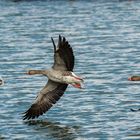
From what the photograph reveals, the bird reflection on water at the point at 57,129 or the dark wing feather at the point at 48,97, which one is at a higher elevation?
the dark wing feather at the point at 48,97

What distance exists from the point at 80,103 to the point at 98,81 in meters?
3.99

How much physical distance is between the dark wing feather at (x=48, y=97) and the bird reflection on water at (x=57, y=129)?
602 mm

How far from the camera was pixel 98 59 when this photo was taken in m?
35.3

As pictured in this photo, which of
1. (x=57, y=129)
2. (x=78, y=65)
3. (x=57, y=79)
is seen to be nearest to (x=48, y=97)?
(x=57, y=79)

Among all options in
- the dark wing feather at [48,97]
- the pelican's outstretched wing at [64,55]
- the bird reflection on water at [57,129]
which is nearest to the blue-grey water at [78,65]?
the bird reflection on water at [57,129]

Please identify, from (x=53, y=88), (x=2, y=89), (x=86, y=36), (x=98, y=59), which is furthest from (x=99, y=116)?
(x=86, y=36)

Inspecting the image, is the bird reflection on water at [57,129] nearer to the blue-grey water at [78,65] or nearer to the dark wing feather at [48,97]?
the blue-grey water at [78,65]

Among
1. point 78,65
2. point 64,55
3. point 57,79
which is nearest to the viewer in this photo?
point 64,55

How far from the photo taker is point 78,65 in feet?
112

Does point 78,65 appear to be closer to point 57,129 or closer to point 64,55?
point 64,55

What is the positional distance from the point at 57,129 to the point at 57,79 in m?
1.44

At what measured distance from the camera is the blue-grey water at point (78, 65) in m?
22.6

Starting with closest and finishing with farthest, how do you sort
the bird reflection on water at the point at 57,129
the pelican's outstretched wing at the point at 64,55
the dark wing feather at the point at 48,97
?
the bird reflection on water at the point at 57,129 → the pelican's outstretched wing at the point at 64,55 → the dark wing feather at the point at 48,97

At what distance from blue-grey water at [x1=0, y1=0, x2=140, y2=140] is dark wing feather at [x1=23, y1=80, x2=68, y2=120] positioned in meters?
0.28
